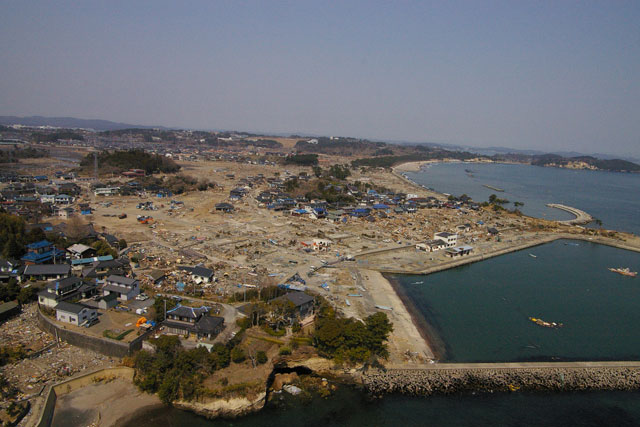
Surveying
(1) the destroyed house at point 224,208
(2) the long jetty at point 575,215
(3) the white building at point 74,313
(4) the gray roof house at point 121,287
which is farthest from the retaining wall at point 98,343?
(2) the long jetty at point 575,215

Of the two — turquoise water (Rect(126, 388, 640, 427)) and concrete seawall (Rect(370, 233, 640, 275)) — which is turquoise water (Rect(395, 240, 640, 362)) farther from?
turquoise water (Rect(126, 388, 640, 427))

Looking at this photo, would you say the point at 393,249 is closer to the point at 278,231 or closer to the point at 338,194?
the point at 278,231

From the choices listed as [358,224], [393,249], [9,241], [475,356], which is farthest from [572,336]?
[9,241]

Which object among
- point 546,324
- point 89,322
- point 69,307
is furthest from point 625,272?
point 69,307

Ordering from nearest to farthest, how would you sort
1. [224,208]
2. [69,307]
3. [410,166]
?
[69,307] < [224,208] < [410,166]

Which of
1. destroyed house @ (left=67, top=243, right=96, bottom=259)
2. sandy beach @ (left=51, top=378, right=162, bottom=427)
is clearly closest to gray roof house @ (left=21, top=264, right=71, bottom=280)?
destroyed house @ (left=67, top=243, right=96, bottom=259)

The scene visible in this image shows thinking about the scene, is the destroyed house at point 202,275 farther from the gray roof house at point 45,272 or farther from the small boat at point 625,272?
the small boat at point 625,272

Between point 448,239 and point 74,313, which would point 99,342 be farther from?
point 448,239
